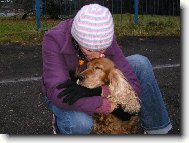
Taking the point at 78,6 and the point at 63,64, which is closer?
the point at 63,64

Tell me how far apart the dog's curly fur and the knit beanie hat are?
0.16 meters

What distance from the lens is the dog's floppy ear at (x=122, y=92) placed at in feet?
10.3

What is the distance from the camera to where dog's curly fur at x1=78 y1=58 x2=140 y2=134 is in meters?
3.14

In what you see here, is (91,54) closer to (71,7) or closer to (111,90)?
(111,90)

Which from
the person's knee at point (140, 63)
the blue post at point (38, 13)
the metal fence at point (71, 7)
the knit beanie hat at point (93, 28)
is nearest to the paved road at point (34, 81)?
the person's knee at point (140, 63)

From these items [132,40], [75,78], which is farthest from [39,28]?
[75,78]

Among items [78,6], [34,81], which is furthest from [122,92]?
[78,6]

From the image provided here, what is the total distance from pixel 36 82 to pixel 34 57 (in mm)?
1532

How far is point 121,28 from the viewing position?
10.1 metres

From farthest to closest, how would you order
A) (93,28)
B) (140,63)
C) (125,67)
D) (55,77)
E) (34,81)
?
(34,81) → (140,63) → (125,67) → (55,77) → (93,28)

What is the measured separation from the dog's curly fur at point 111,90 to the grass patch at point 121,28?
5.38 metres

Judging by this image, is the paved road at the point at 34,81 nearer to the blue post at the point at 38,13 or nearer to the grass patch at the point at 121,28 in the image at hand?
the grass patch at the point at 121,28

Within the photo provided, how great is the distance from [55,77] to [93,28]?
0.46 meters

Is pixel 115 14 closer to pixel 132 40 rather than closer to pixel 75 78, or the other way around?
pixel 132 40
